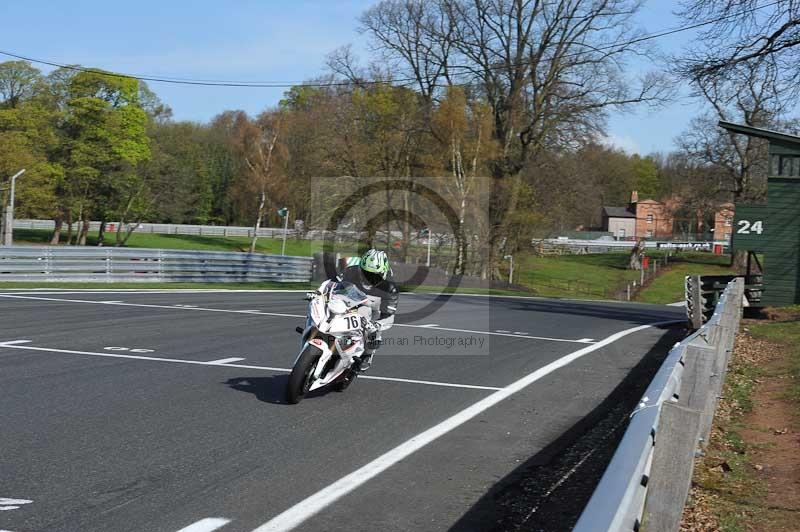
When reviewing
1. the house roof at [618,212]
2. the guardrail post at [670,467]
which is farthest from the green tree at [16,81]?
the house roof at [618,212]

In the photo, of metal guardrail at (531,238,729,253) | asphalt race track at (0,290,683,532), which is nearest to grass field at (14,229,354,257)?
metal guardrail at (531,238,729,253)

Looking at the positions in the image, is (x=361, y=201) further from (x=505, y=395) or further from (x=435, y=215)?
(x=505, y=395)

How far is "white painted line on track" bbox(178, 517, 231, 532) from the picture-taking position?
5.11 meters

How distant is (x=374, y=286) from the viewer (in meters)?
10.0

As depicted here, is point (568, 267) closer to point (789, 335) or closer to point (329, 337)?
point (789, 335)

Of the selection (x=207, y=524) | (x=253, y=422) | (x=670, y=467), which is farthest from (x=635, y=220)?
(x=670, y=467)

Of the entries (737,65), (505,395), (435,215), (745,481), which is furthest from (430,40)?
(745,481)

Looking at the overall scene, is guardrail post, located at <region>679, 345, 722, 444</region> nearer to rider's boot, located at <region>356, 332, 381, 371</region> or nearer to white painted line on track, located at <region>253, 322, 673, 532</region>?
white painted line on track, located at <region>253, 322, 673, 532</region>

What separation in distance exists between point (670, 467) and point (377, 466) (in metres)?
2.96

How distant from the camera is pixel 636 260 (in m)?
73.8

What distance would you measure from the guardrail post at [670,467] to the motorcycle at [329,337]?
5058 mm

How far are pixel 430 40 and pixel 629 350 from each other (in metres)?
36.1

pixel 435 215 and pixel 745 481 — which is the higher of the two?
pixel 435 215

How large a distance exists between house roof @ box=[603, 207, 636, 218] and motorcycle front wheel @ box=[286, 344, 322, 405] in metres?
131
